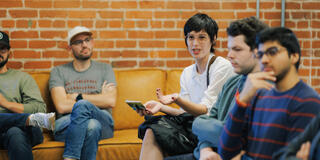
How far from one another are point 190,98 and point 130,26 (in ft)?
4.60

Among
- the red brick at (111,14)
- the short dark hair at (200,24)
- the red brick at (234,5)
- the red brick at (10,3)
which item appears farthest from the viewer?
the red brick at (234,5)

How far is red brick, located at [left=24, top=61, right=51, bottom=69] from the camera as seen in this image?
11.6 ft

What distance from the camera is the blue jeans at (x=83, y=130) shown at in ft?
8.55

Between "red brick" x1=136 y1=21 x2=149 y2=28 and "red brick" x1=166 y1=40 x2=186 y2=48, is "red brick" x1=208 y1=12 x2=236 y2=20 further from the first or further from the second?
"red brick" x1=136 y1=21 x2=149 y2=28

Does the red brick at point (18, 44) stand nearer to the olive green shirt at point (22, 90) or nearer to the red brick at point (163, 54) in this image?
the olive green shirt at point (22, 90)

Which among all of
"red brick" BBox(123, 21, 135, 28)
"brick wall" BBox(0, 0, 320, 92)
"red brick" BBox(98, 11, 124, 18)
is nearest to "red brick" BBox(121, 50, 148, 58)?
"brick wall" BBox(0, 0, 320, 92)

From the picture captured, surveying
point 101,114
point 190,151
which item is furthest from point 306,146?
point 101,114

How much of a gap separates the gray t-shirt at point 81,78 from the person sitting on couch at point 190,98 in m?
0.96

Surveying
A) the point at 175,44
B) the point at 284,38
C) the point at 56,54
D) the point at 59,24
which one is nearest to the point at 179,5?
the point at 175,44

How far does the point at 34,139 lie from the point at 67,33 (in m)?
1.20

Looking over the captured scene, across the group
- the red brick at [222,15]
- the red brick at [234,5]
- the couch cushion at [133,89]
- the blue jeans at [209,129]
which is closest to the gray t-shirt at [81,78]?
the couch cushion at [133,89]

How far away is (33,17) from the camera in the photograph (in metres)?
3.49

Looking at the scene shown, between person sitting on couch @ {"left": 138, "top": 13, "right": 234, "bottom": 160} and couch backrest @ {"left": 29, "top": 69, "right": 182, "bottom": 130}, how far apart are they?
80cm

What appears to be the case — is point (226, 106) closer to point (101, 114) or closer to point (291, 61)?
point (291, 61)
